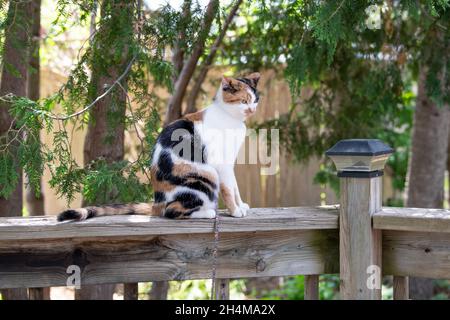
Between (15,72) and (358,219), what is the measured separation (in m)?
2.07

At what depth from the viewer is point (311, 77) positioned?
4055 millimetres

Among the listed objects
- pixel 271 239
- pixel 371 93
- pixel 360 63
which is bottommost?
pixel 271 239

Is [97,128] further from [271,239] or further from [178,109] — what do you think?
[271,239]

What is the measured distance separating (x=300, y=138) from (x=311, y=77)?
38.8 inches

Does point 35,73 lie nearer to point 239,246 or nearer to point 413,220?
point 239,246

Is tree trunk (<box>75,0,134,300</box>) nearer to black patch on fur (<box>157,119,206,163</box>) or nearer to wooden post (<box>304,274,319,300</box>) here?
black patch on fur (<box>157,119,206,163</box>)

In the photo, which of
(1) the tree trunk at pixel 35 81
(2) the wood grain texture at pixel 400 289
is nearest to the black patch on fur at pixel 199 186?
(2) the wood grain texture at pixel 400 289

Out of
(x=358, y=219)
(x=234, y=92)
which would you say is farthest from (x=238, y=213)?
(x=234, y=92)

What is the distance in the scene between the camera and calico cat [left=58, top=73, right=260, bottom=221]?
256 centimetres

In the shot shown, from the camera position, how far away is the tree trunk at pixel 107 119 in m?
3.15

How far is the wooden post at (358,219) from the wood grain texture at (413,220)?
0.05 meters
